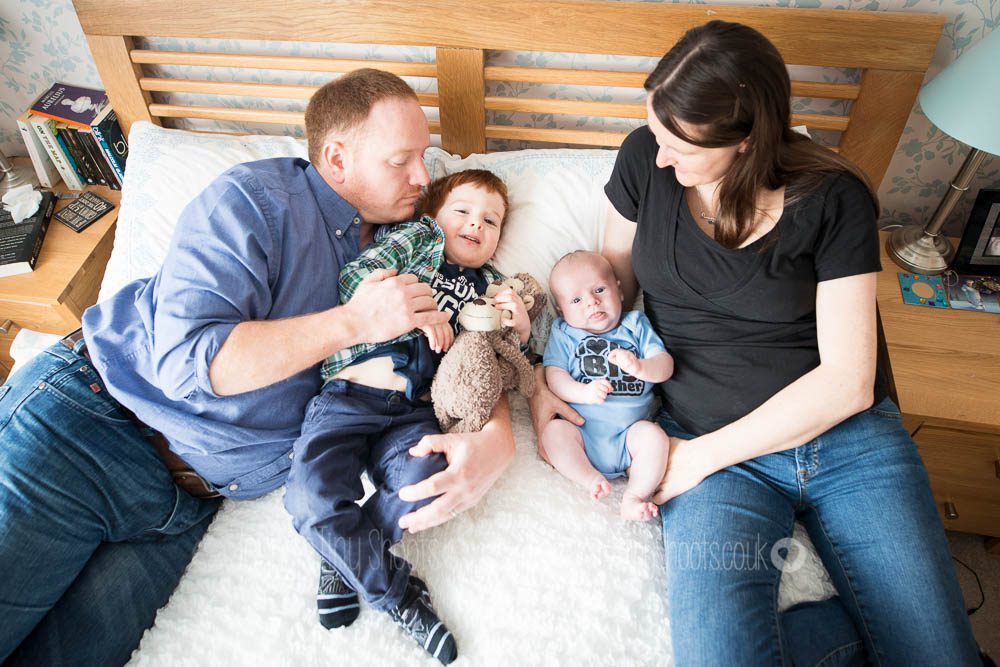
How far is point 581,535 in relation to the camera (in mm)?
1371

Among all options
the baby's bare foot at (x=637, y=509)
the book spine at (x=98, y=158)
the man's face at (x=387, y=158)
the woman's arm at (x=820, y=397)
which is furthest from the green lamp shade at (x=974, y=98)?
the book spine at (x=98, y=158)

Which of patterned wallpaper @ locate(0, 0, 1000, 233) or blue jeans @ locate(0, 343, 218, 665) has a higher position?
patterned wallpaper @ locate(0, 0, 1000, 233)

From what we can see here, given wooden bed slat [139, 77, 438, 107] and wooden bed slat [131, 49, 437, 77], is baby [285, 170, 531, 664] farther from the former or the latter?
wooden bed slat [139, 77, 438, 107]

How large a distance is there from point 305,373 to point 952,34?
1.94 metres

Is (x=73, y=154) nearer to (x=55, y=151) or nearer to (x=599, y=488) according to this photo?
(x=55, y=151)

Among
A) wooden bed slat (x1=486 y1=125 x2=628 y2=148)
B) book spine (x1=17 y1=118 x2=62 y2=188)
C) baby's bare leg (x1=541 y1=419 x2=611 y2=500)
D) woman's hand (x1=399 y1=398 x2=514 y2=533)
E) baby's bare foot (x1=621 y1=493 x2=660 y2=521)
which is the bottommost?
baby's bare foot (x1=621 y1=493 x2=660 y2=521)

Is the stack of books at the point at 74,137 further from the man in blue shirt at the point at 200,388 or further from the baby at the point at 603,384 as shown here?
the baby at the point at 603,384

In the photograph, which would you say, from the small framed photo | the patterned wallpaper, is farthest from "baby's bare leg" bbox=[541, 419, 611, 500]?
the small framed photo

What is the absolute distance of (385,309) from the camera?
4.36 ft

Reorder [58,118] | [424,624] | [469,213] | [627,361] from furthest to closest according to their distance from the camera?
[58,118] < [469,213] < [627,361] < [424,624]

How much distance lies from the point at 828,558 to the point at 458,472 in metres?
0.82

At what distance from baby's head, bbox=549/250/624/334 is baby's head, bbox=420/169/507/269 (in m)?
0.21

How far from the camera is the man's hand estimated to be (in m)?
1.32

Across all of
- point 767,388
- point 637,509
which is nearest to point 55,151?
point 637,509
